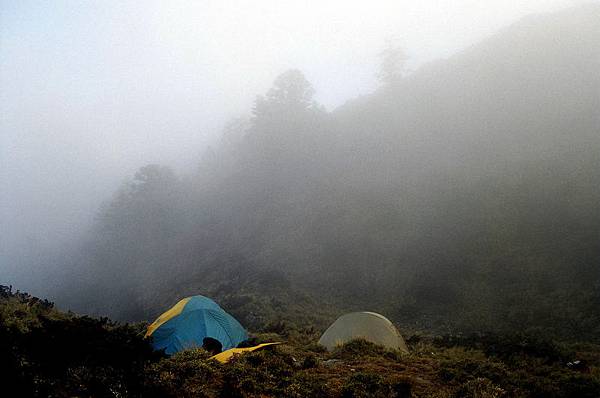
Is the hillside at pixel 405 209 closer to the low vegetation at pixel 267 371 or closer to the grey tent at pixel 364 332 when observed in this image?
the grey tent at pixel 364 332

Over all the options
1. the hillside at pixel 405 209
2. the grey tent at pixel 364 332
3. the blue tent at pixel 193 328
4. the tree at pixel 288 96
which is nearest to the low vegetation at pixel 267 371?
the grey tent at pixel 364 332

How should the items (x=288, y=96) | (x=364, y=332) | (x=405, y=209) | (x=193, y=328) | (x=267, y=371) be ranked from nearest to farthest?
(x=267, y=371) < (x=364, y=332) < (x=193, y=328) < (x=405, y=209) < (x=288, y=96)

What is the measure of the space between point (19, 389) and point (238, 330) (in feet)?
30.0

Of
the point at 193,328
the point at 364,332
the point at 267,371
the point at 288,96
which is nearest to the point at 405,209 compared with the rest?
the point at 364,332

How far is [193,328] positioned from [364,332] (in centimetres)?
568

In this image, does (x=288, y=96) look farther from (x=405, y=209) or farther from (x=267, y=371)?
(x=267, y=371)

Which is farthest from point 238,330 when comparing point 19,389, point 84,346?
point 19,389

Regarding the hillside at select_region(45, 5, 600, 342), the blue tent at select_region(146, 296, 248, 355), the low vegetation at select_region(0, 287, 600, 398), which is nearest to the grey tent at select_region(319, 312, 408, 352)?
the low vegetation at select_region(0, 287, 600, 398)

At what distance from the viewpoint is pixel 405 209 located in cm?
3206

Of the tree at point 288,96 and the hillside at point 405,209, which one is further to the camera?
the tree at point 288,96

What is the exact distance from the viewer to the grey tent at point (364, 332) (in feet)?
39.3

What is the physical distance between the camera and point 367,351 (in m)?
10.9

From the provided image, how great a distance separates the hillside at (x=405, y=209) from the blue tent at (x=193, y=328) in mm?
7293

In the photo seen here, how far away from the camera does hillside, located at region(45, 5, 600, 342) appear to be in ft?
67.3
